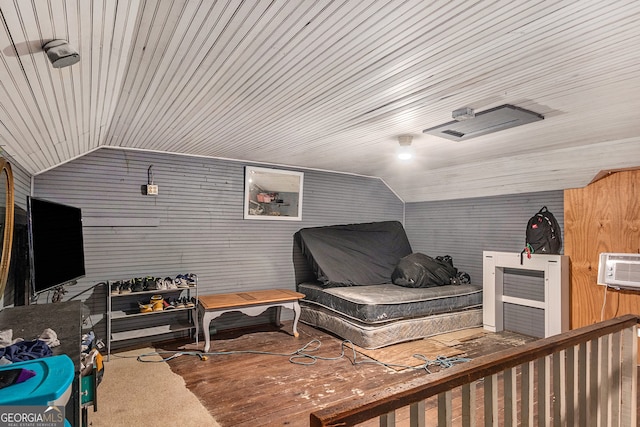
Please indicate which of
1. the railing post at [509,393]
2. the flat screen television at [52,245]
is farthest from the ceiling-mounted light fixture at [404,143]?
the flat screen television at [52,245]

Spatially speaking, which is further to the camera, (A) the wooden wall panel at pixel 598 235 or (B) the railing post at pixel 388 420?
(A) the wooden wall panel at pixel 598 235

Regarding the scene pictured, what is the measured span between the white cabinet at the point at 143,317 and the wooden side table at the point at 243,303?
21 cm

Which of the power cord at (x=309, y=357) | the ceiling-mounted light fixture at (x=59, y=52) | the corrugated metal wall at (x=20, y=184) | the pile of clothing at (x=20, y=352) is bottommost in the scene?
the power cord at (x=309, y=357)

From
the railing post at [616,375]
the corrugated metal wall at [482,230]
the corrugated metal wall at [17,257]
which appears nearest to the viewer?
the railing post at [616,375]

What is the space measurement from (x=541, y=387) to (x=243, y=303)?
10.6 feet

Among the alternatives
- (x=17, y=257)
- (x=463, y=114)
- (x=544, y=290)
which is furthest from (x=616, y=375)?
(x=17, y=257)

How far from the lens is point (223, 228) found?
4.96m

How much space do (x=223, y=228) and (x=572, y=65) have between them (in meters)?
4.18

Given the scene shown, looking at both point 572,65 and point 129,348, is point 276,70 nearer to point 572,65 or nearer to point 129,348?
point 572,65

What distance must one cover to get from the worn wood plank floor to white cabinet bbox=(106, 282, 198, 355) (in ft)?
0.85

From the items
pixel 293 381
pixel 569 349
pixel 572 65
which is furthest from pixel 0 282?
pixel 572 65

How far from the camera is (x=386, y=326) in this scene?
4.22 m

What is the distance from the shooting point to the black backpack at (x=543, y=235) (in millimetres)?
4410

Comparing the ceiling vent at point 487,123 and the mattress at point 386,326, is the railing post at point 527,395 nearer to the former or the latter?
the ceiling vent at point 487,123
